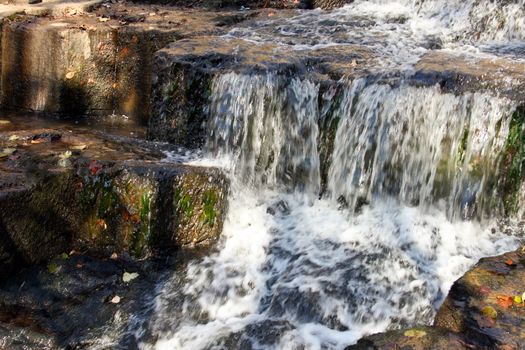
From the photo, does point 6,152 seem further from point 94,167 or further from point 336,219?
point 336,219

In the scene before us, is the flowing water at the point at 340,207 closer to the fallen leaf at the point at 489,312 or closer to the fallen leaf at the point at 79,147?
the fallen leaf at the point at 489,312

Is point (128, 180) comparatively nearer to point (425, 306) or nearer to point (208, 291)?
point (208, 291)

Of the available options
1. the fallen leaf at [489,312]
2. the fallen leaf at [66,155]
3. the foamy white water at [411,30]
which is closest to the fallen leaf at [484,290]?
the fallen leaf at [489,312]

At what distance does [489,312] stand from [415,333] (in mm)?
486

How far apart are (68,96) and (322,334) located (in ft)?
17.9

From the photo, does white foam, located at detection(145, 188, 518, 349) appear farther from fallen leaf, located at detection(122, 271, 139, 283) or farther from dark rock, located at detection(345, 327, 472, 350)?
dark rock, located at detection(345, 327, 472, 350)

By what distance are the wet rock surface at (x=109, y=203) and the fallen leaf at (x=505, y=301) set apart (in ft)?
8.98

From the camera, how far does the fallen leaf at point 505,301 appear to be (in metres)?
3.62

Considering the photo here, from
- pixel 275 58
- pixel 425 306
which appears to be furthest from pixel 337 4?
pixel 425 306

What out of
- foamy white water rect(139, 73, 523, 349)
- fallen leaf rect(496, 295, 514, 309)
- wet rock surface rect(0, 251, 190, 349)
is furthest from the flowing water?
fallen leaf rect(496, 295, 514, 309)

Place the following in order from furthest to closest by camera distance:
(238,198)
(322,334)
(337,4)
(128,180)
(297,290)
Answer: (337,4)
(238,198)
(128,180)
(297,290)
(322,334)

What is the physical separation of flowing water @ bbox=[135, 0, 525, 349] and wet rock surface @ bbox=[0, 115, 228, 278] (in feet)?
1.35

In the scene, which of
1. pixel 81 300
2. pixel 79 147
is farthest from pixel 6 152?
pixel 81 300

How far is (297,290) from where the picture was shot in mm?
4879
